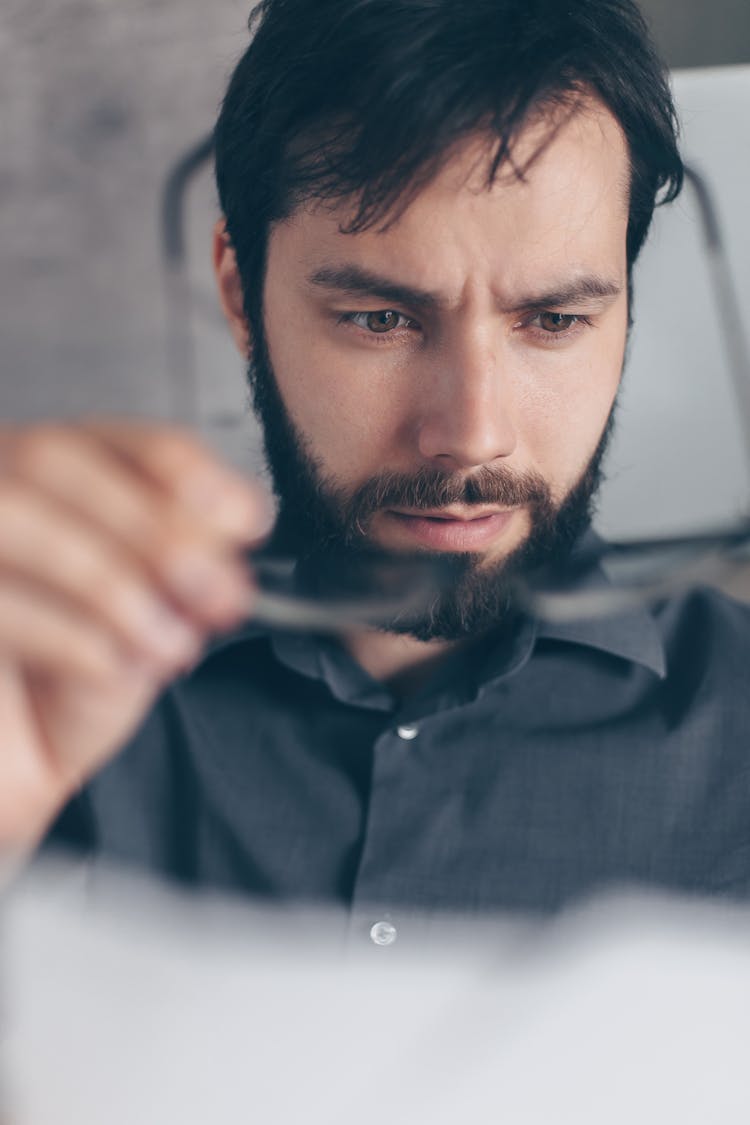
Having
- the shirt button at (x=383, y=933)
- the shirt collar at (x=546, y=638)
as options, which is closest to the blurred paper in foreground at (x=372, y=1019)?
the shirt button at (x=383, y=933)

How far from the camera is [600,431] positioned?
0.56 metres

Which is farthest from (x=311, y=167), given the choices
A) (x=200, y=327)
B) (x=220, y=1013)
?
(x=220, y=1013)

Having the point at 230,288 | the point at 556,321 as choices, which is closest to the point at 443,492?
the point at 556,321

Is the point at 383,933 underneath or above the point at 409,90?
underneath

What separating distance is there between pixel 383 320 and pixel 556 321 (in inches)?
3.5

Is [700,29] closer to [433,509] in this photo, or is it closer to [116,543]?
[433,509]

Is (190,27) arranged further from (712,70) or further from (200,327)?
(712,70)

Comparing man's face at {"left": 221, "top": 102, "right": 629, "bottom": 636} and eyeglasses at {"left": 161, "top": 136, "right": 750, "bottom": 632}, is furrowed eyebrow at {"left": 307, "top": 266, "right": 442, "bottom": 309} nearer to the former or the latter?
man's face at {"left": 221, "top": 102, "right": 629, "bottom": 636}

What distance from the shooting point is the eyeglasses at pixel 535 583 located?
41 cm

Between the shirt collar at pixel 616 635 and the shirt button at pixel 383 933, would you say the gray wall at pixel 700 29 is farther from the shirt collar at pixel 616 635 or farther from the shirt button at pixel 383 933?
the shirt button at pixel 383 933

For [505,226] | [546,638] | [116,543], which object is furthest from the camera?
[546,638]

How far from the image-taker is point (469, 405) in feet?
1.58

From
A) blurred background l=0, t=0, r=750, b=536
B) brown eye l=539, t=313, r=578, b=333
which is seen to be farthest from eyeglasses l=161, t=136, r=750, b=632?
brown eye l=539, t=313, r=578, b=333

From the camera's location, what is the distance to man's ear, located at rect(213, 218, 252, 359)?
61 centimetres
